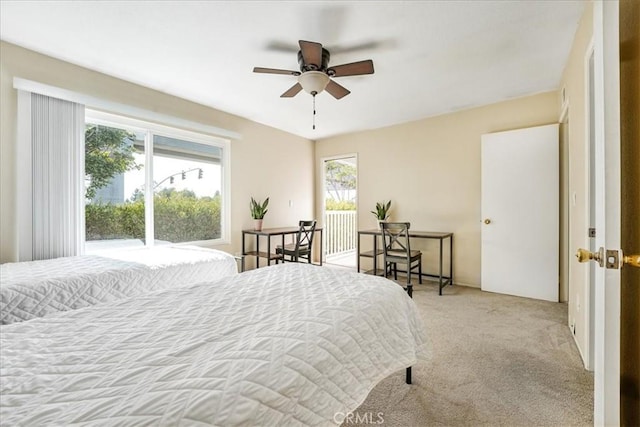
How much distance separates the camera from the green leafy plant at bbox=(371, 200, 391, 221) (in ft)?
14.6

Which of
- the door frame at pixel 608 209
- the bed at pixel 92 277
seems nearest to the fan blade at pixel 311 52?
the door frame at pixel 608 209

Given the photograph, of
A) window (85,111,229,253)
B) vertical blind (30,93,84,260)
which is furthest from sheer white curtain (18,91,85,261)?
window (85,111,229,253)

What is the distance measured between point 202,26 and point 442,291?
369 cm

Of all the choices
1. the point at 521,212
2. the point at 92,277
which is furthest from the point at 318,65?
the point at 521,212

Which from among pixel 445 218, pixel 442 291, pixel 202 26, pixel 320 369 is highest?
pixel 202 26

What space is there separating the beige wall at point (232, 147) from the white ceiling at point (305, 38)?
0.14m

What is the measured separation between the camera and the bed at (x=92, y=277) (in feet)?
5.60

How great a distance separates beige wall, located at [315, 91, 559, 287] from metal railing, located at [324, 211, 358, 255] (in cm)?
88

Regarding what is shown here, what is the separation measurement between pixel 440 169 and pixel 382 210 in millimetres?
1015

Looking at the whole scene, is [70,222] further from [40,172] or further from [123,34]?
[123,34]

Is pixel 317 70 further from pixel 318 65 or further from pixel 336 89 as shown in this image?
pixel 336 89

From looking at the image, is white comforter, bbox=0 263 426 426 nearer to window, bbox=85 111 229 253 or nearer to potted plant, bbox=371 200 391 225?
window, bbox=85 111 229 253

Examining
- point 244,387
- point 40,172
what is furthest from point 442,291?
point 40,172

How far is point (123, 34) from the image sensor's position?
7.15 ft
